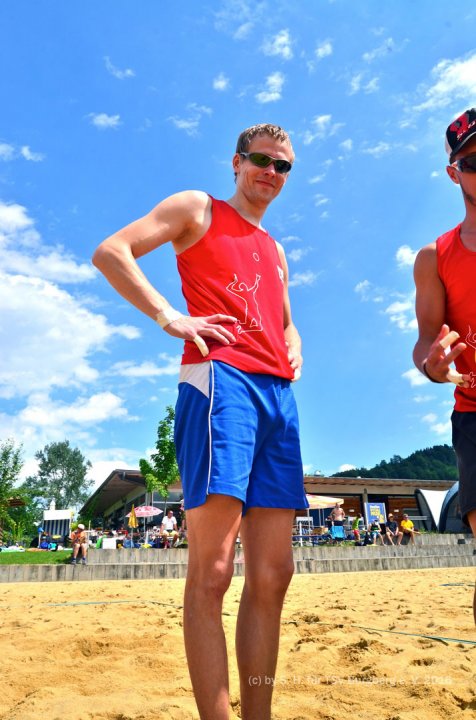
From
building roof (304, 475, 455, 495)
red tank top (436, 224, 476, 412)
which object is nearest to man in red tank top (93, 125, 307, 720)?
red tank top (436, 224, 476, 412)

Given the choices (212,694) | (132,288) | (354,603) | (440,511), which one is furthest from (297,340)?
(440,511)

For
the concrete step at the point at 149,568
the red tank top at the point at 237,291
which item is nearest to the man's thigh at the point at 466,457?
the red tank top at the point at 237,291

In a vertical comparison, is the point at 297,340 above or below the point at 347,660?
above

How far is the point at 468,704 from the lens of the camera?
2418 millimetres

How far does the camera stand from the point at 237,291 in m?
2.26

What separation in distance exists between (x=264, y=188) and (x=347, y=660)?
2.91m

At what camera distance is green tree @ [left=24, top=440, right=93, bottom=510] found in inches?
3009

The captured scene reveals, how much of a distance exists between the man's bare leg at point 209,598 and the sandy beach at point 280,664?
78 centimetres

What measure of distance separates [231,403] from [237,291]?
0.54 metres

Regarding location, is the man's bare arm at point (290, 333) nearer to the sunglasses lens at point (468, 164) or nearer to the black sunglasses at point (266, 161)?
the black sunglasses at point (266, 161)

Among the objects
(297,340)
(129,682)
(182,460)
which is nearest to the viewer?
(182,460)

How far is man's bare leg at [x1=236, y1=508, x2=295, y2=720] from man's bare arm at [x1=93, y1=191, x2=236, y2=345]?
77cm

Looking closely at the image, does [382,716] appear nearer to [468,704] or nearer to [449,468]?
[468,704]

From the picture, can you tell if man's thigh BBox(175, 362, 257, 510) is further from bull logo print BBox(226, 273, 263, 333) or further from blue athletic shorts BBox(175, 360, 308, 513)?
bull logo print BBox(226, 273, 263, 333)
